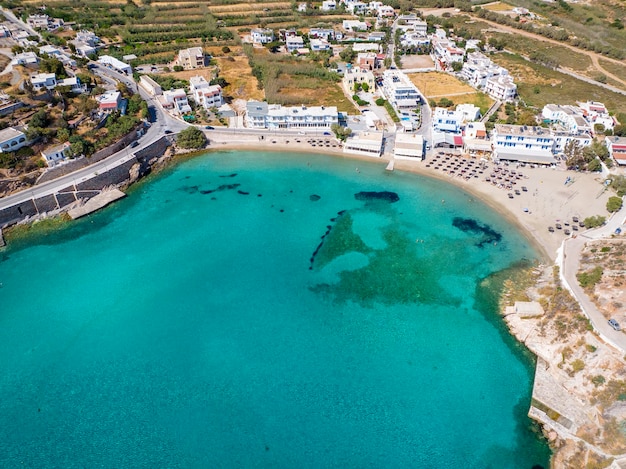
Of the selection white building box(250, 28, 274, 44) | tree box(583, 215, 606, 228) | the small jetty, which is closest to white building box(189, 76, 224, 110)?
the small jetty

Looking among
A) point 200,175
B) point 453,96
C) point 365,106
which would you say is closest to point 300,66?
point 365,106

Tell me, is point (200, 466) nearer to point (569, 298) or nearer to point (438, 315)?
point (438, 315)

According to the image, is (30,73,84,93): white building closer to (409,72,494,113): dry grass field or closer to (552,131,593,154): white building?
(409,72,494,113): dry grass field

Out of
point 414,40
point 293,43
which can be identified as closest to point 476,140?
point 414,40

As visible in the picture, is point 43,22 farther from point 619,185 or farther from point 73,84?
point 619,185

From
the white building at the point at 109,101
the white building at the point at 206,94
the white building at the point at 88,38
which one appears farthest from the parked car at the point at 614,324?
the white building at the point at 88,38

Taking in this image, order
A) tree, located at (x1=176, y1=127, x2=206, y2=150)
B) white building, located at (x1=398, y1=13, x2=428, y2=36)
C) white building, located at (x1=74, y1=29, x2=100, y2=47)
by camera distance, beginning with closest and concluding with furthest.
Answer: tree, located at (x1=176, y1=127, x2=206, y2=150), white building, located at (x1=74, y1=29, x2=100, y2=47), white building, located at (x1=398, y1=13, x2=428, y2=36)

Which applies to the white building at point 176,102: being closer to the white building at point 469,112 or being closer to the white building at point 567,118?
the white building at point 469,112
